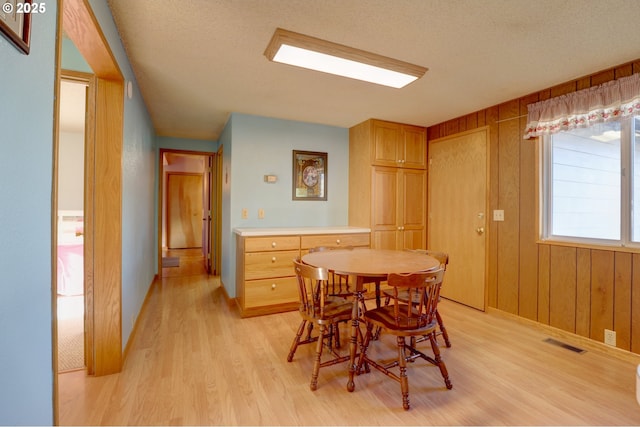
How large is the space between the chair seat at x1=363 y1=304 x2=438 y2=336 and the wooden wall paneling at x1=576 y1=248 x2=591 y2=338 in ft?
5.68

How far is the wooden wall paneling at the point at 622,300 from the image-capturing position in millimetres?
2336

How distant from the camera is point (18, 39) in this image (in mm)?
776

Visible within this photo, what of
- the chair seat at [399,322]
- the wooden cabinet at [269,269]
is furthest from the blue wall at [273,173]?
the chair seat at [399,322]

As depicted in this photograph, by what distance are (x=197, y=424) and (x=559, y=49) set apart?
343 centimetres

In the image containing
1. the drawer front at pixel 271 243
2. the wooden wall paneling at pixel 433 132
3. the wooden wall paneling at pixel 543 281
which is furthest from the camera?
the wooden wall paneling at pixel 433 132

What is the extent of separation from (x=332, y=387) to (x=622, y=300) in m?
2.47

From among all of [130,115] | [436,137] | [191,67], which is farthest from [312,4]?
[436,137]

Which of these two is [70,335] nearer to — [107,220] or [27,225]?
[107,220]

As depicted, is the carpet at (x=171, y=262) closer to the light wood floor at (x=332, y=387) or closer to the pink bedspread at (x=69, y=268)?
the pink bedspread at (x=69, y=268)

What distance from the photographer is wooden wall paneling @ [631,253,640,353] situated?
229 centimetres

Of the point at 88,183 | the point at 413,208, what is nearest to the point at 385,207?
the point at 413,208

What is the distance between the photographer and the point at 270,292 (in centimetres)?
325

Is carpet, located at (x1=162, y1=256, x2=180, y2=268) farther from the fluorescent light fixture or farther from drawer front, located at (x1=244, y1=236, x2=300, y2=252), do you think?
the fluorescent light fixture

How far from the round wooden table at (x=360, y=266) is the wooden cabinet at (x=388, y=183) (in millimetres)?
1382
